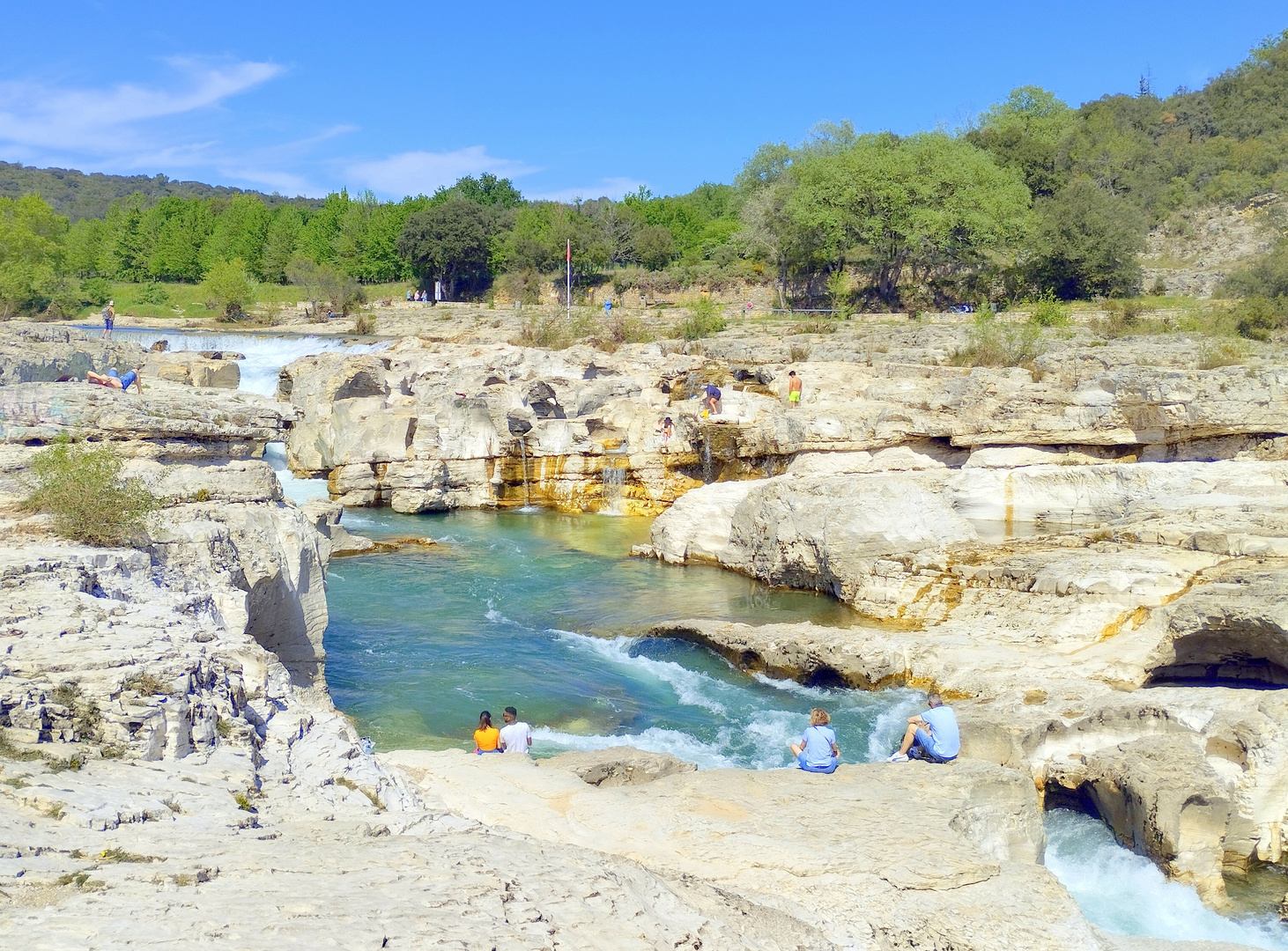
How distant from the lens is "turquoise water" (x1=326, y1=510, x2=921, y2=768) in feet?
33.9

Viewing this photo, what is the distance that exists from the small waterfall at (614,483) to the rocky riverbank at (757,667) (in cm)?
382

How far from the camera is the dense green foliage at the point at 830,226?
3788 cm

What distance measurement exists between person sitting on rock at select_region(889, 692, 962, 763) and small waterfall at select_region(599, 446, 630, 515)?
14.0 meters

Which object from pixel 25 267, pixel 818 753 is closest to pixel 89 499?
pixel 818 753

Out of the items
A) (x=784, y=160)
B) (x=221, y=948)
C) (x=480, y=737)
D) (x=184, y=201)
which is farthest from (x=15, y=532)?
(x=184, y=201)

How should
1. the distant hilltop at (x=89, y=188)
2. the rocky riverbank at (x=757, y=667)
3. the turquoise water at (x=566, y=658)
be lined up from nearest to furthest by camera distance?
the rocky riverbank at (x=757, y=667)
the turquoise water at (x=566, y=658)
the distant hilltop at (x=89, y=188)

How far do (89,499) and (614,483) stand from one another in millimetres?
14647

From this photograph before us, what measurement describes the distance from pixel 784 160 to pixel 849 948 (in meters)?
57.2

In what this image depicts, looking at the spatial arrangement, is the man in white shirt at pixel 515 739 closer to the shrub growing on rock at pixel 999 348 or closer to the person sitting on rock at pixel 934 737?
the person sitting on rock at pixel 934 737

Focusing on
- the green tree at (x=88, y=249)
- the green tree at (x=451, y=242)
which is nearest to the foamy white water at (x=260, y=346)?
the green tree at (x=451, y=242)

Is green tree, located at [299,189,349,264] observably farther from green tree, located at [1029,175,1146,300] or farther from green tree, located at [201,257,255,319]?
green tree, located at [1029,175,1146,300]

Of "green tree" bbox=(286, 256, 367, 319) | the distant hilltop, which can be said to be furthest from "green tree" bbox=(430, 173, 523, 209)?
the distant hilltop

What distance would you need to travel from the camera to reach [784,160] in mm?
57750

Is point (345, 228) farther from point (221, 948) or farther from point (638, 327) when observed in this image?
point (221, 948)
